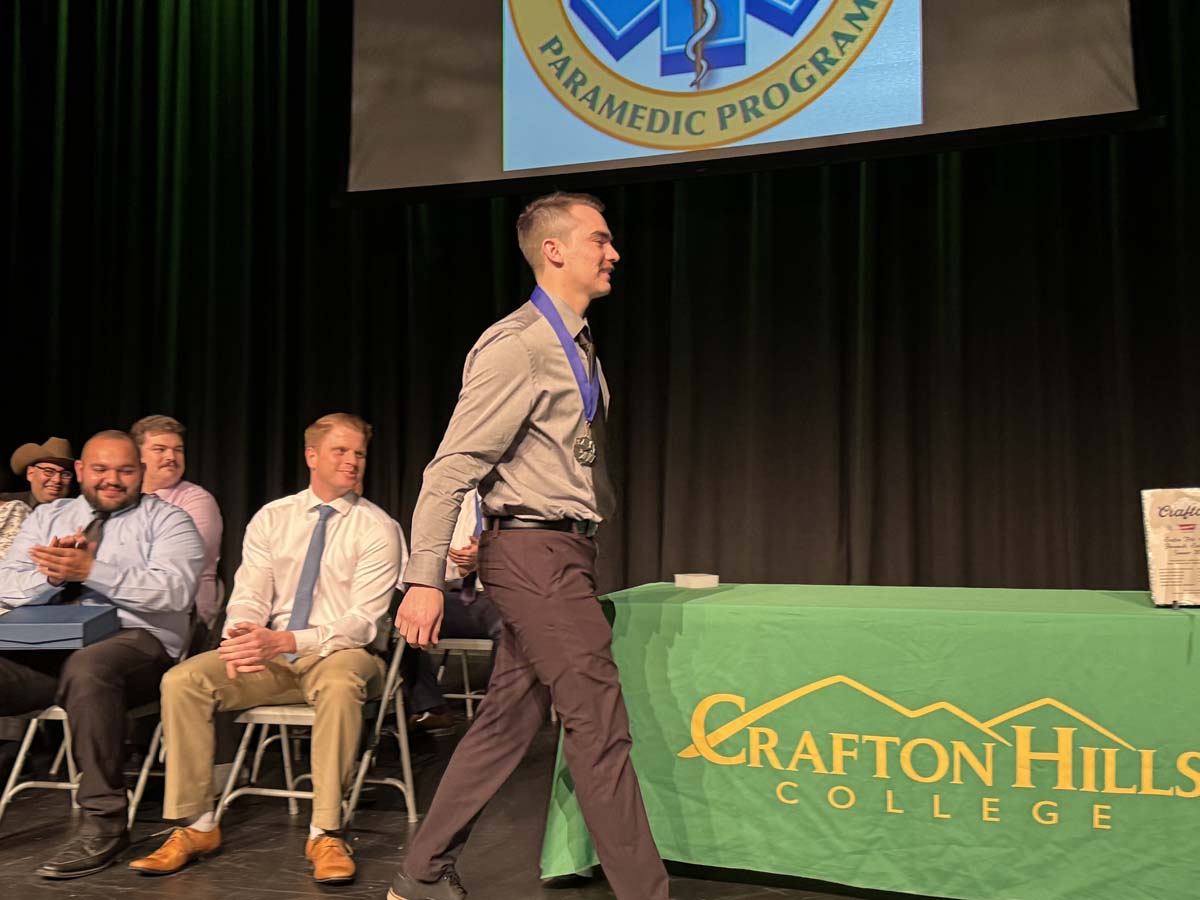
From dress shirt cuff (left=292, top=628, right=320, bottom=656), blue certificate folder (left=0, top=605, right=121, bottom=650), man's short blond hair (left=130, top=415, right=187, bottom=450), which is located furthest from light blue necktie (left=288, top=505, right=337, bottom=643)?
man's short blond hair (left=130, top=415, right=187, bottom=450)

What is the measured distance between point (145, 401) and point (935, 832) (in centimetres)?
Result: 508

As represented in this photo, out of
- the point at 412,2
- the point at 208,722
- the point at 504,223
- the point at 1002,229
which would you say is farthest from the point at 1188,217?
the point at 208,722

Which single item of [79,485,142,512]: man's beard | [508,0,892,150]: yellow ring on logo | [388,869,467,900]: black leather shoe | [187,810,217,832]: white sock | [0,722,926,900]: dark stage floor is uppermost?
[508,0,892,150]: yellow ring on logo

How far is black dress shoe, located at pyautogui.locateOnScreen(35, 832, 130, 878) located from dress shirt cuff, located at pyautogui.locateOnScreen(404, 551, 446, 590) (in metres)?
1.33

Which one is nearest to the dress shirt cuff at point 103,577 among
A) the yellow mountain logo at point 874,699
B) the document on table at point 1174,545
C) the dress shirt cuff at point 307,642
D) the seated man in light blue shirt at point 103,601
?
the seated man in light blue shirt at point 103,601

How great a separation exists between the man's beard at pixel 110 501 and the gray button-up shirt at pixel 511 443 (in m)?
1.56

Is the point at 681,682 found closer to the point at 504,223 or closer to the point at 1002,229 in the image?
the point at 1002,229

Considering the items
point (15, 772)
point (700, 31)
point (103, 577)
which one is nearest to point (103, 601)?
point (103, 577)

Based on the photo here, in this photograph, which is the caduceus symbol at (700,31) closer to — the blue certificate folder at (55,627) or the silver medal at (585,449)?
the silver medal at (585,449)

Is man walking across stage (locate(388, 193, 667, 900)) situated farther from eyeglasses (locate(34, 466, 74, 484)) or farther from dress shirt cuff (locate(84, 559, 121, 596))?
eyeglasses (locate(34, 466, 74, 484))

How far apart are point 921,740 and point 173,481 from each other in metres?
2.84

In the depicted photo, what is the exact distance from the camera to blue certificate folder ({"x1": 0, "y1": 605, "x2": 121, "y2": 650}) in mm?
2994

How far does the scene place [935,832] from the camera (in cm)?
228

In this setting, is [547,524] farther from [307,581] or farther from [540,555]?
[307,581]
